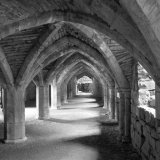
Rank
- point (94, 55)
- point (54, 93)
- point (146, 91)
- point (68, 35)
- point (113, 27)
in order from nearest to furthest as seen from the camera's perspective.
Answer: point (113, 27) < point (146, 91) < point (68, 35) < point (94, 55) < point (54, 93)

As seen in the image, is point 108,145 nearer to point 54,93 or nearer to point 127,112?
point 127,112

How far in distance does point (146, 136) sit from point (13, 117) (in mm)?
4304

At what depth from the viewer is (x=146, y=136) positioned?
546 centimetres

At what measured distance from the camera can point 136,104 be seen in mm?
6422

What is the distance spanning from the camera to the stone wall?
462cm

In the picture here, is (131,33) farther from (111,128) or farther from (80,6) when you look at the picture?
(111,128)

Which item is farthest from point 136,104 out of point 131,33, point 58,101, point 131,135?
point 58,101

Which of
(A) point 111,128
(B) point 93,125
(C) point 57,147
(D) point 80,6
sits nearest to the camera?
(D) point 80,6

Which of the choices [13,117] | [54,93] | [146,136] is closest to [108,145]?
[146,136]

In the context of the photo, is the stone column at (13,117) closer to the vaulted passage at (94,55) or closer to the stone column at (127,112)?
the vaulted passage at (94,55)

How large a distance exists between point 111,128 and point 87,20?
6818mm

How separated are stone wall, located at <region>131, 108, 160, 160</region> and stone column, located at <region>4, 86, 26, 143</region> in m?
3.57

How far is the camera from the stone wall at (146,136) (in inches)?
182

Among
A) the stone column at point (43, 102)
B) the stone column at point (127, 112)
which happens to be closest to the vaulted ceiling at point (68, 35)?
the stone column at point (127, 112)
